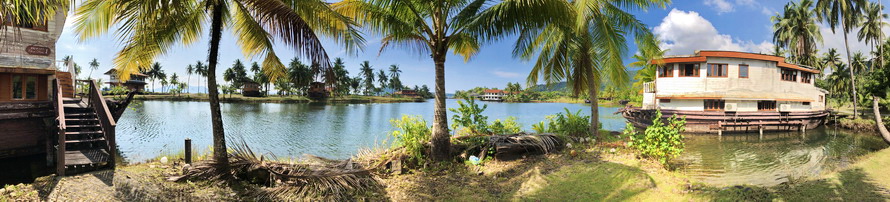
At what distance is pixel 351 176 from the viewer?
6.40m

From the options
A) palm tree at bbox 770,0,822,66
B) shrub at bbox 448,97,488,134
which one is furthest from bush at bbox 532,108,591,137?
palm tree at bbox 770,0,822,66

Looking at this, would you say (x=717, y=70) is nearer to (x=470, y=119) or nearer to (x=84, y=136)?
(x=470, y=119)

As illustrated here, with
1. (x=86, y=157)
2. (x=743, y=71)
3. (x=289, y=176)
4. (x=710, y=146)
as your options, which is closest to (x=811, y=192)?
(x=289, y=176)

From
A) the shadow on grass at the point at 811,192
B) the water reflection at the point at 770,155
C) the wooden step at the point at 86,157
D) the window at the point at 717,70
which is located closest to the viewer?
the shadow on grass at the point at 811,192

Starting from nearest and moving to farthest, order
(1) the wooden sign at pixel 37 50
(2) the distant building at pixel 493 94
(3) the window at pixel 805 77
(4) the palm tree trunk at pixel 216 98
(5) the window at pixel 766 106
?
(4) the palm tree trunk at pixel 216 98 → (1) the wooden sign at pixel 37 50 → (5) the window at pixel 766 106 → (3) the window at pixel 805 77 → (2) the distant building at pixel 493 94

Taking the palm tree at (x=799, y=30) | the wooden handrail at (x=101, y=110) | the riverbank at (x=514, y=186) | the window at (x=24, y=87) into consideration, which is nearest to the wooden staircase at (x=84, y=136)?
the wooden handrail at (x=101, y=110)

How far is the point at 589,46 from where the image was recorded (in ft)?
39.0

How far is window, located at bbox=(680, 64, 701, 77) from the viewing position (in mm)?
20625

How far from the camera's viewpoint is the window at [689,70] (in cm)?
2062

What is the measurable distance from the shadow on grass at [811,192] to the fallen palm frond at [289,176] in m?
6.10

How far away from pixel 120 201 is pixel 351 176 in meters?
3.62

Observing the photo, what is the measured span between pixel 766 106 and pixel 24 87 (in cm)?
3725

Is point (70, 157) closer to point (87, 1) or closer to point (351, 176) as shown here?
point (87, 1)

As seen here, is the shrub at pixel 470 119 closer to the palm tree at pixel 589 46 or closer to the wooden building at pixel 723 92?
the palm tree at pixel 589 46
